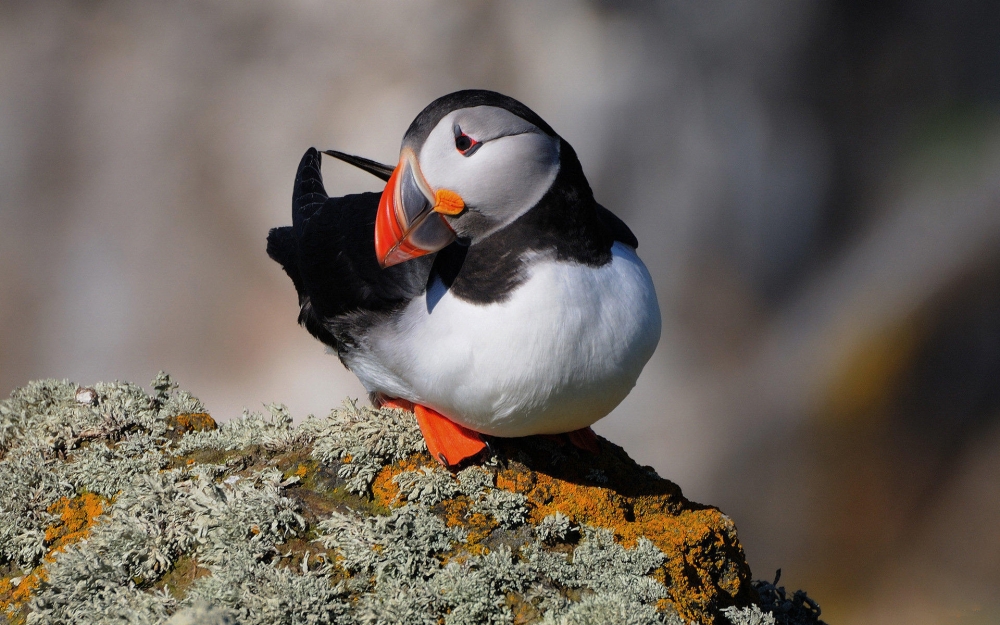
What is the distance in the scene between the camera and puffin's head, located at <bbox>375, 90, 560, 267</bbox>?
2369 millimetres

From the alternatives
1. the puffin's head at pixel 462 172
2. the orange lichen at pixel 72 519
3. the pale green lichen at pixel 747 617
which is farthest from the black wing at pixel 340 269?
the pale green lichen at pixel 747 617

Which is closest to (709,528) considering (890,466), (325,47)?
(890,466)

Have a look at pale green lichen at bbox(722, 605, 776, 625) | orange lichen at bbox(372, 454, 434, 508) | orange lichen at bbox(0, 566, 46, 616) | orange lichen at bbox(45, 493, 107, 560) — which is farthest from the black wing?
pale green lichen at bbox(722, 605, 776, 625)

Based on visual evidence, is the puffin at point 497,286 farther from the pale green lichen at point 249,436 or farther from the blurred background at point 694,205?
the blurred background at point 694,205

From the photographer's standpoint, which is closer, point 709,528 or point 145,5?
point 709,528

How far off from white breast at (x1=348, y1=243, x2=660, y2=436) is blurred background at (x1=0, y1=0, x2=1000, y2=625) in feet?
13.3

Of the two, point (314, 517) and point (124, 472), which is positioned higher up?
point (124, 472)

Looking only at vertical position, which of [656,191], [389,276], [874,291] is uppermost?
[656,191]

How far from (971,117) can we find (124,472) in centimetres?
610

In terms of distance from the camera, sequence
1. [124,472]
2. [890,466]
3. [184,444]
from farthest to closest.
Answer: [890,466], [184,444], [124,472]

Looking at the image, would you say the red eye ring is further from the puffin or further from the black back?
the black back

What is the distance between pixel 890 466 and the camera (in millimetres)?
6500

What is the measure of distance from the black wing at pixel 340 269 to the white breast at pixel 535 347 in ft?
0.35

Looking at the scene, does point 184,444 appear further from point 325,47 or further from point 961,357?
point 961,357
